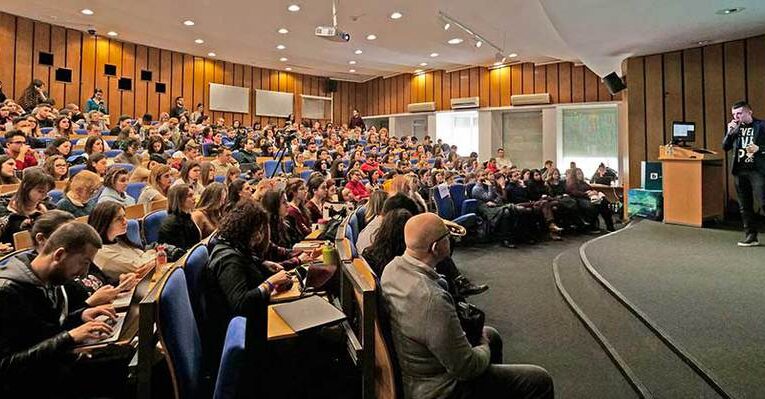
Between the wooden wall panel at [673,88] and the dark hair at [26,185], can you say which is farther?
the wooden wall panel at [673,88]

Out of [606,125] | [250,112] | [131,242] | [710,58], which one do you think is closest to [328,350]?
[131,242]

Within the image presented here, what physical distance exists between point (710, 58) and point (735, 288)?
588cm

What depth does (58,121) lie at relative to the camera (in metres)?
7.08

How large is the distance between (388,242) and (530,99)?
11.4m

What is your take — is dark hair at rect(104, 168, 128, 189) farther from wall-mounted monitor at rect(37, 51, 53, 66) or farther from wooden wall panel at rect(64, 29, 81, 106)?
wooden wall panel at rect(64, 29, 81, 106)

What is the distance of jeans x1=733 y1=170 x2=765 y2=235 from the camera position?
4535 mm

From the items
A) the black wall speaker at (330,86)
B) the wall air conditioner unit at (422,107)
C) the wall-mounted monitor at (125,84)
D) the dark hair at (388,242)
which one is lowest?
the dark hair at (388,242)

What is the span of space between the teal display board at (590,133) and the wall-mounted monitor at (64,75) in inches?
489

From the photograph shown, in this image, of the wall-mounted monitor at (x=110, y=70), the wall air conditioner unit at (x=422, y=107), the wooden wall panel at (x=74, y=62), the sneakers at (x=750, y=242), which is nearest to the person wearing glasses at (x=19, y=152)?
the wooden wall panel at (x=74, y=62)

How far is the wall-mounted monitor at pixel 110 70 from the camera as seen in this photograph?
11.6 metres

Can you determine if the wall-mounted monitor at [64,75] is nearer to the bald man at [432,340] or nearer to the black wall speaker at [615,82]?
the black wall speaker at [615,82]

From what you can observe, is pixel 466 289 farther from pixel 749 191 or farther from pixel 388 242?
pixel 749 191

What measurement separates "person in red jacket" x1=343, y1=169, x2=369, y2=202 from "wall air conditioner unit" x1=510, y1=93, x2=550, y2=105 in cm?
770

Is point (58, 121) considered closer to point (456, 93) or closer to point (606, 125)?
point (456, 93)
